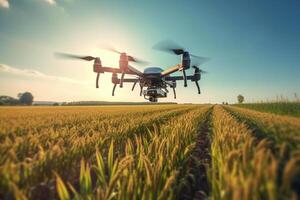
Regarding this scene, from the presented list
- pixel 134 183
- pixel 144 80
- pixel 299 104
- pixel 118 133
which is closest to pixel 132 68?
pixel 144 80

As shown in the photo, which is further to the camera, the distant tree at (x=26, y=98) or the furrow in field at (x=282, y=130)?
the distant tree at (x=26, y=98)

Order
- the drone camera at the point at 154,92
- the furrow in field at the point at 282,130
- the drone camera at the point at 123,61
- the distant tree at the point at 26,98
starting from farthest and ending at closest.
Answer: the distant tree at the point at 26,98
the drone camera at the point at 154,92
the drone camera at the point at 123,61
the furrow in field at the point at 282,130

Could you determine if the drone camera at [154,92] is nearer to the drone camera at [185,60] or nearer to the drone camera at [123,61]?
the drone camera at [123,61]

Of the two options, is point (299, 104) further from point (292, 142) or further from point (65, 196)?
point (65, 196)

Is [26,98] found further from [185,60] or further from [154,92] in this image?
[185,60]

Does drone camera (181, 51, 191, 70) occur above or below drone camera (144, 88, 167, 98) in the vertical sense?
above

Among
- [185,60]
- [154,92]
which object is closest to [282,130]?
[185,60]

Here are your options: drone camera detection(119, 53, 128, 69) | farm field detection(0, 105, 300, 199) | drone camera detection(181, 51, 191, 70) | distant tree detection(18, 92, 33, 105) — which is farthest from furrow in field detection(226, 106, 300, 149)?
distant tree detection(18, 92, 33, 105)

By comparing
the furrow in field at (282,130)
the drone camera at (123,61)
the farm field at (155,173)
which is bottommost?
the farm field at (155,173)

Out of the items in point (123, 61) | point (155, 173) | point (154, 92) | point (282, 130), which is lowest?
point (155, 173)

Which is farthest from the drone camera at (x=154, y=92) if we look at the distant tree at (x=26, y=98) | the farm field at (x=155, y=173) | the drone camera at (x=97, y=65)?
the distant tree at (x=26, y=98)

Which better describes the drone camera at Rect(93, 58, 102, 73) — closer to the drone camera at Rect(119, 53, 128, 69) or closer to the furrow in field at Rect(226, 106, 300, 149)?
the drone camera at Rect(119, 53, 128, 69)
